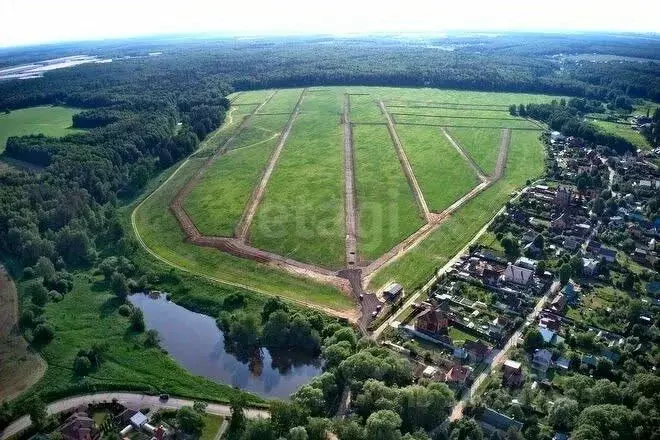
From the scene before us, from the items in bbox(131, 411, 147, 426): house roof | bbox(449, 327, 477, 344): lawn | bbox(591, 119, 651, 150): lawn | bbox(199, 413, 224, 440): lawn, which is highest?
bbox(591, 119, 651, 150): lawn

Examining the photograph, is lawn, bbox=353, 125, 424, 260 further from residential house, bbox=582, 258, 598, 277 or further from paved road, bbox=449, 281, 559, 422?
residential house, bbox=582, 258, 598, 277

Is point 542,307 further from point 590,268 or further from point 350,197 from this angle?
point 350,197

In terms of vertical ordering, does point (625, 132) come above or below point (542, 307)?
Result: above

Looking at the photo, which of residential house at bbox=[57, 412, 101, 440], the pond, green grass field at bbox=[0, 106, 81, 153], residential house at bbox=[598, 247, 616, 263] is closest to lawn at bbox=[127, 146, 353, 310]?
the pond

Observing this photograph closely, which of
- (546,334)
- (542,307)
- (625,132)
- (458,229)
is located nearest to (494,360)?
(546,334)

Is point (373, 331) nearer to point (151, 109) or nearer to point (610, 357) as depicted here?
point (610, 357)

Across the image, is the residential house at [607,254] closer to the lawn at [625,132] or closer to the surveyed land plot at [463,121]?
the lawn at [625,132]
